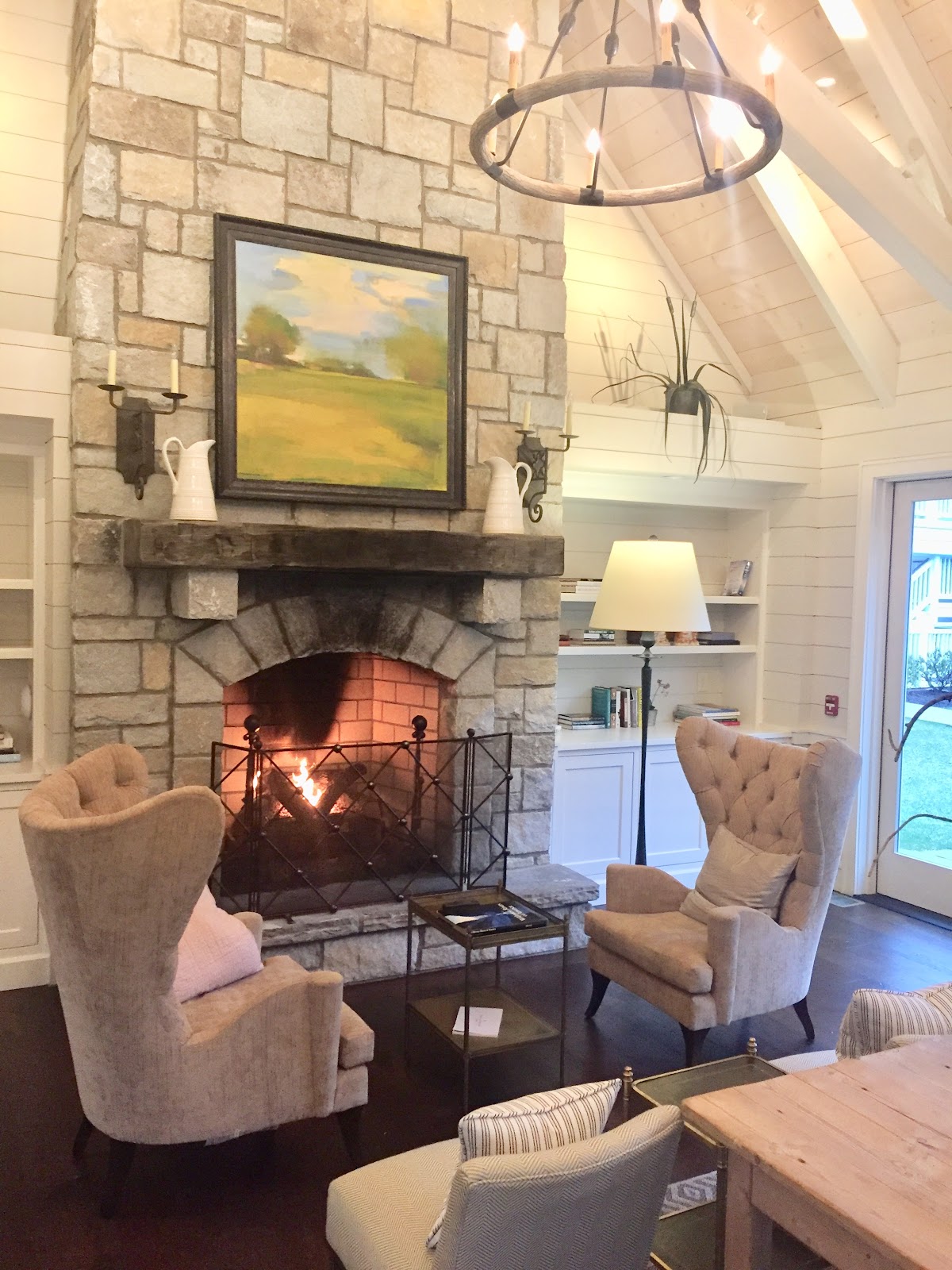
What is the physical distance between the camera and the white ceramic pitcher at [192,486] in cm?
358

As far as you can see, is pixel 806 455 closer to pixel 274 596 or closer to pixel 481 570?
pixel 481 570

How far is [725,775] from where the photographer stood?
3869 mm

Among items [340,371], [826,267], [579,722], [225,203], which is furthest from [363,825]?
[826,267]

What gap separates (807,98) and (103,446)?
2717mm

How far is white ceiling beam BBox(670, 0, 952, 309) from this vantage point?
3572mm

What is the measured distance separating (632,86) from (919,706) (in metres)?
4.03

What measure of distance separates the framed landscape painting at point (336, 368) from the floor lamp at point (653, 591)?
717 millimetres

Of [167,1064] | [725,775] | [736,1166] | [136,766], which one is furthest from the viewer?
[725,775]

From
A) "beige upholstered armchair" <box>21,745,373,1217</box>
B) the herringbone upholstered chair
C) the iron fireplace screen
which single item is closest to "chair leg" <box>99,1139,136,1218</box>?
"beige upholstered armchair" <box>21,745,373,1217</box>

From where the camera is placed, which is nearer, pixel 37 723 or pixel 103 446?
pixel 103 446

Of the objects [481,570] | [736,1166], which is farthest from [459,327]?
[736,1166]

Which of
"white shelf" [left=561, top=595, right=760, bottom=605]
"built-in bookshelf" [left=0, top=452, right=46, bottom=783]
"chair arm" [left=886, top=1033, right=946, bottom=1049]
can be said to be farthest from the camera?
"white shelf" [left=561, top=595, right=760, bottom=605]

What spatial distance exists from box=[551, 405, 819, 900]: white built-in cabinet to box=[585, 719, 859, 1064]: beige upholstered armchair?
1.03 m

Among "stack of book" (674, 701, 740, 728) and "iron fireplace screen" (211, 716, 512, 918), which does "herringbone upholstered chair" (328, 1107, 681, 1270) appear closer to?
"iron fireplace screen" (211, 716, 512, 918)
